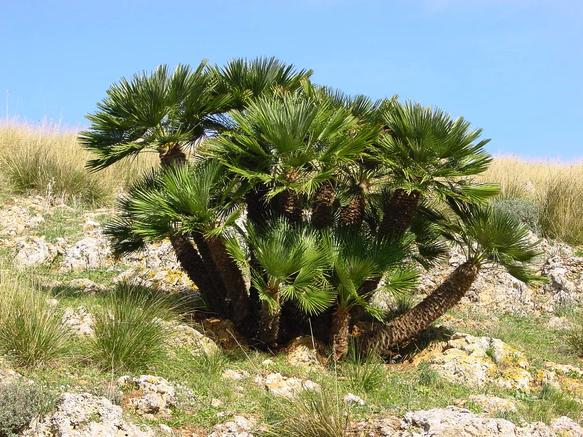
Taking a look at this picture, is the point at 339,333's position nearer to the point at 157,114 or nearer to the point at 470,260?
the point at 470,260

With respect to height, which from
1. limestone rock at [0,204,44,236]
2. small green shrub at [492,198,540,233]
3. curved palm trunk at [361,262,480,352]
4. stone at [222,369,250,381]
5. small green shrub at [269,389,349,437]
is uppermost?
small green shrub at [492,198,540,233]

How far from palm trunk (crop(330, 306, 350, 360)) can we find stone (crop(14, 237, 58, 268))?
4826 mm

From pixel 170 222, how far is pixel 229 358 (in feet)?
4.38

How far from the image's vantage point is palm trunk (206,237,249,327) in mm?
6426

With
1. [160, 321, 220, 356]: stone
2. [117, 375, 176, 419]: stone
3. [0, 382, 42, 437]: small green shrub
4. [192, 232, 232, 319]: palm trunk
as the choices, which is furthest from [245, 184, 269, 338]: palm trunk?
[0, 382, 42, 437]: small green shrub

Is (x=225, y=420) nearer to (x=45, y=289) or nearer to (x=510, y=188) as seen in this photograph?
(x=45, y=289)

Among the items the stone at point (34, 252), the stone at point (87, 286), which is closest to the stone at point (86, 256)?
the stone at point (34, 252)

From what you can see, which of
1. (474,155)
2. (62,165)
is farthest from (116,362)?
(62,165)

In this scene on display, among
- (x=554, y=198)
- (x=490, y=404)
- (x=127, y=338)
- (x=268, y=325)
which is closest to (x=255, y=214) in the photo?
(x=268, y=325)

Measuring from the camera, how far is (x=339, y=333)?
6535 millimetres

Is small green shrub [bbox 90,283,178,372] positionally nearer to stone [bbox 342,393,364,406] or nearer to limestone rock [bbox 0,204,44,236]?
stone [bbox 342,393,364,406]

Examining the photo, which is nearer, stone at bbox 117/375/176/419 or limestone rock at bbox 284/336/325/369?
stone at bbox 117/375/176/419

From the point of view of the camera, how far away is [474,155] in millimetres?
6324

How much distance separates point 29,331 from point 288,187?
7.37ft
